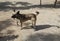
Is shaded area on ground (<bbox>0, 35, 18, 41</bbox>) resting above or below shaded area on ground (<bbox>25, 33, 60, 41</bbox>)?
above

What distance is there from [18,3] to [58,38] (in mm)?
8513

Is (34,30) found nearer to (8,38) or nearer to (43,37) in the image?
(43,37)

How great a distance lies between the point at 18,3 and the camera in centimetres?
1557

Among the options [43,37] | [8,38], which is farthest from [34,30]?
[8,38]

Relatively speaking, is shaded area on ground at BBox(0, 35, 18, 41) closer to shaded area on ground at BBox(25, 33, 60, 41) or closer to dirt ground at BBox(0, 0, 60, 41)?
dirt ground at BBox(0, 0, 60, 41)

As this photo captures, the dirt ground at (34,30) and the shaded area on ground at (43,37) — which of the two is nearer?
the shaded area on ground at (43,37)

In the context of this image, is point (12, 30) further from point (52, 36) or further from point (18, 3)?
point (18, 3)

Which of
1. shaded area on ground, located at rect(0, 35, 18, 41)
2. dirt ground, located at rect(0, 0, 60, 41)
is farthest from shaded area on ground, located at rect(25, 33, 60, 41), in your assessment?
shaded area on ground, located at rect(0, 35, 18, 41)

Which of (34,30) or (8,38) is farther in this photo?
(34,30)

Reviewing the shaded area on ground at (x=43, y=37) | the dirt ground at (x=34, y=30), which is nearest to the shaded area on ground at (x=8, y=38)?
the dirt ground at (x=34, y=30)

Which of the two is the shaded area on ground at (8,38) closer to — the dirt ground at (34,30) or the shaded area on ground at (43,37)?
the dirt ground at (34,30)

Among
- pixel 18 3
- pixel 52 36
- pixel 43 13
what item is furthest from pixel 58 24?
pixel 18 3

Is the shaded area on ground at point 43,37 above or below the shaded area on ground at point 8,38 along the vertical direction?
below

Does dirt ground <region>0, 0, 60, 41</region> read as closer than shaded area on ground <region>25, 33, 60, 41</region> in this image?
No
